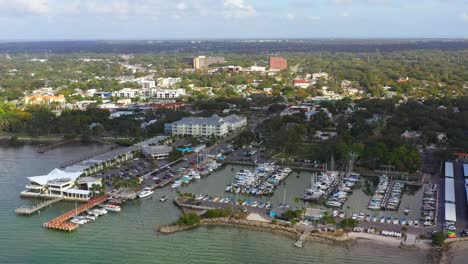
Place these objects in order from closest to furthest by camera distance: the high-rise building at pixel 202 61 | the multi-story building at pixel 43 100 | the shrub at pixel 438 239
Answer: the shrub at pixel 438 239 → the multi-story building at pixel 43 100 → the high-rise building at pixel 202 61

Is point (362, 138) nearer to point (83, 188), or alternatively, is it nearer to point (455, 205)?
point (455, 205)

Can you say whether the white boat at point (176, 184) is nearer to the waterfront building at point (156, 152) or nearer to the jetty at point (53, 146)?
the waterfront building at point (156, 152)

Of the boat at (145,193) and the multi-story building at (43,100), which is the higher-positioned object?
the multi-story building at (43,100)

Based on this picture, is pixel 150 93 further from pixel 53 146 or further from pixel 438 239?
pixel 438 239

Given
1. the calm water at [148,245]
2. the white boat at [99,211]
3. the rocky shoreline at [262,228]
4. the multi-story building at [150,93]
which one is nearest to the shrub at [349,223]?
the rocky shoreline at [262,228]

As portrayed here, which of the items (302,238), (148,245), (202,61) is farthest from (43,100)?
(202,61)

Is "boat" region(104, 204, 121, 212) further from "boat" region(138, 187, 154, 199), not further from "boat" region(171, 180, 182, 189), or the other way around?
"boat" region(171, 180, 182, 189)
